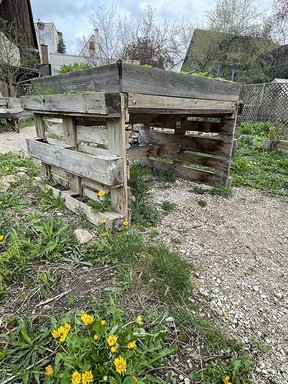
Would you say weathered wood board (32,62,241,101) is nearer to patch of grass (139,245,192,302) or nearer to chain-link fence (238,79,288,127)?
patch of grass (139,245,192,302)

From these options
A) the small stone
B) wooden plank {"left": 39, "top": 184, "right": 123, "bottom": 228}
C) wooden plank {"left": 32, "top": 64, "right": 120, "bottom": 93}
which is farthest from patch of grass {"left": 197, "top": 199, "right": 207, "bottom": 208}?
wooden plank {"left": 32, "top": 64, "right": 120, "bottom": 93}

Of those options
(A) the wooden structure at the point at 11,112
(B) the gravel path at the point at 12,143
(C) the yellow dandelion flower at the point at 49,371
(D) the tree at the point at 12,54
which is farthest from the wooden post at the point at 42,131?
(D) the tree at the point at 12,54

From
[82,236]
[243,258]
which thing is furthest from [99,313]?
[243,258]

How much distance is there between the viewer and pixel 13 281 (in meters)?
1.72

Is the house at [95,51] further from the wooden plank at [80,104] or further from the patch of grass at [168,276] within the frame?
the patch of grass at [168,276]

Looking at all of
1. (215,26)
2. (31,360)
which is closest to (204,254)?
(31,360)

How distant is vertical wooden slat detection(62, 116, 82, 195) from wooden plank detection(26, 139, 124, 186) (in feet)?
0.44

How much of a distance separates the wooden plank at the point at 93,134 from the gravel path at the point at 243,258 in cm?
111

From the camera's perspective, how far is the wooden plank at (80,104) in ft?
6.22

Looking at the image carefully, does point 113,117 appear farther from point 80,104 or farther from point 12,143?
point 12,143

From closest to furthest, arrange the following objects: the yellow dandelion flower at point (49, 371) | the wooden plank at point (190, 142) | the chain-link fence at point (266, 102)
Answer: the yellow dandelion flower at point (49, 371) → the wooden plank at point (190, 142) → the chain-link fence at point (266, 102)

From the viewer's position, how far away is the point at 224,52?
51.9 ft

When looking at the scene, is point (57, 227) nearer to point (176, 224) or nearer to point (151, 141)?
point (176, 224)


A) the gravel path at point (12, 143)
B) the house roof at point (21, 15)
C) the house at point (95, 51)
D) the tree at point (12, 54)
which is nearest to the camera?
the gravel path at point (12, 143)
